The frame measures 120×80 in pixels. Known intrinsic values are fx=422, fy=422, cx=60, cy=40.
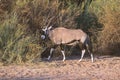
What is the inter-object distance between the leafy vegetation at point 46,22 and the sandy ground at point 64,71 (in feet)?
2.61

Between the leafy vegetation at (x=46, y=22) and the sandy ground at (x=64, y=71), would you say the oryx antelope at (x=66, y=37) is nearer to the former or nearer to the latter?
the leafy vegetation at (x=46, y=22)

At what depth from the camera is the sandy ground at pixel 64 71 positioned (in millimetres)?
12898

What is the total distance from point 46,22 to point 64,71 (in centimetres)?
397

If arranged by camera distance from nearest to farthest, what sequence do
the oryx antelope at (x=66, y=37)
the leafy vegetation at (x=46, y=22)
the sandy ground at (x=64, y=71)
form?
the sandy ground at (x=64, y=71) < the leafy vegetation at (x=46, y=22) < the oryx antelope at (x=66, y=37)

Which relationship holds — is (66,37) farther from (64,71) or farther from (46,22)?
(64,71)

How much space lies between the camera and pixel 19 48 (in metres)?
15.2

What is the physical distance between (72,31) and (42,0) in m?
2.08

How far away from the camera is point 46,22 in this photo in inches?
689

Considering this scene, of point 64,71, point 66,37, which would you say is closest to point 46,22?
point 66,37

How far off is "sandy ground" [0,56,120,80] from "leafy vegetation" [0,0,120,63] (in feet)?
2.61

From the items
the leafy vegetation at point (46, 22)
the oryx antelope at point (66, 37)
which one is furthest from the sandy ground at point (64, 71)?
the leafy vegetation at point (46, 22)

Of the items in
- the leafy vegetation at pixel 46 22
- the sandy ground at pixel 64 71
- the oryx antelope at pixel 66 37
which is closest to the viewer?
the sandy ground at pixel 64 71

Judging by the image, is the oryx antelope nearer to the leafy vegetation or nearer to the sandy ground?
the leafy vegetation

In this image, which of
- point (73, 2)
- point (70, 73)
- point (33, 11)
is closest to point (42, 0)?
point (33, 11)
